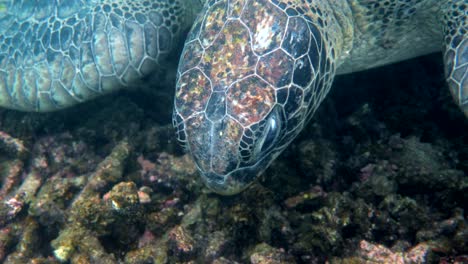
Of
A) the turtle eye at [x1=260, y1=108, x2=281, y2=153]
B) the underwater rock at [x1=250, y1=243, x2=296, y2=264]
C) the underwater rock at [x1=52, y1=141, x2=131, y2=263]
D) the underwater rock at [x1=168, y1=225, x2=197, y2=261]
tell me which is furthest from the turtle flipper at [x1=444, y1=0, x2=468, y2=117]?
the underwater rock at [x1=52, y1=141, x2=131, y2=263]

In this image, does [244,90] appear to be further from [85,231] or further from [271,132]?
[85,231]

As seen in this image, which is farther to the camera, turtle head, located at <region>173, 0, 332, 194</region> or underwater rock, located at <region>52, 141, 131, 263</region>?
underwater rock, located at <region>52, 141, 131, 263</region>

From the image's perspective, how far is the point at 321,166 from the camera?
109 inches

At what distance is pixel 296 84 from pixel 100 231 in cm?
181

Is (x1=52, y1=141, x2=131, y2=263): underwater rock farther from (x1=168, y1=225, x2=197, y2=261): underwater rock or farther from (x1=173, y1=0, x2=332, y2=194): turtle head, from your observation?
(x1=173, y1=0, x2=332, y2=194): turtle head

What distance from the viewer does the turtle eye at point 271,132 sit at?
2213 mm

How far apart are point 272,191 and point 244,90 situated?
34.6 inches

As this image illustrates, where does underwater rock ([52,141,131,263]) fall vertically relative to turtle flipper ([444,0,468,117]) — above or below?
below

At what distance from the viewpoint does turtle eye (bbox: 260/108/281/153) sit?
7.26 ft

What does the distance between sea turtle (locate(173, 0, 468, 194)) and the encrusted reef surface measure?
1.37 ft

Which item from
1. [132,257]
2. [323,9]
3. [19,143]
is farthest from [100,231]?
[323,9]

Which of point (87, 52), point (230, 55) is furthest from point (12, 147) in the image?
point (230, 55)

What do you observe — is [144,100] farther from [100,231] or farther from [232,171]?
[232,171]

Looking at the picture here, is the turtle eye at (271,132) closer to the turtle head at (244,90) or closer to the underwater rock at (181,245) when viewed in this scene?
the turtle head at (244,90)
